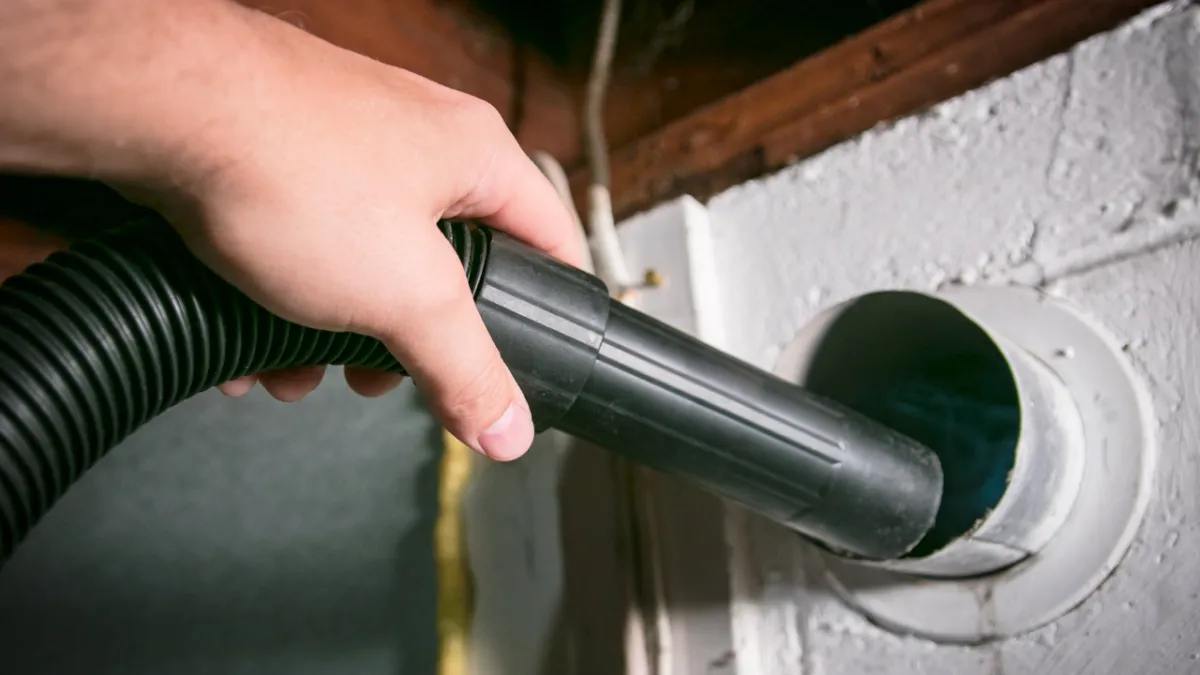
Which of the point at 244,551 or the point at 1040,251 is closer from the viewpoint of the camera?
the point at 1040,251

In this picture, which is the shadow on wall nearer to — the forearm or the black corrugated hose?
the black corrugated hose

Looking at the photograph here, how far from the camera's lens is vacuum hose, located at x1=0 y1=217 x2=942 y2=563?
35cm

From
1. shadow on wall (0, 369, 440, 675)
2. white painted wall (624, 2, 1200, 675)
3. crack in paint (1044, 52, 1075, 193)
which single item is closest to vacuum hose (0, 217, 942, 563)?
white painted wall (624, 2, 1200, 675)

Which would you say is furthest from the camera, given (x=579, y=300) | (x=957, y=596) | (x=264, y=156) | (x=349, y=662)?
(x=349, y=662)

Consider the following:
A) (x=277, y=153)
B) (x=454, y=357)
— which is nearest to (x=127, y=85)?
(x=277, y=153)

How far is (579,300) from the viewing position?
16.2 inches

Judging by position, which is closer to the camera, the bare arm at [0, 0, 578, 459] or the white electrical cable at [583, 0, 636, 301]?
the bare arm at [0, 0, 578, 459]

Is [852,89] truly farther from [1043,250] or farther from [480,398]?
[480,398]

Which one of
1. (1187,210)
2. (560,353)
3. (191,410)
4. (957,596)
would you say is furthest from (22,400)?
(1187,210)

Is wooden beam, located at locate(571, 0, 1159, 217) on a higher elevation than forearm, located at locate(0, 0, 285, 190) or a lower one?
higher

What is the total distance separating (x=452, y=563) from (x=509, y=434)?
0.39 meters

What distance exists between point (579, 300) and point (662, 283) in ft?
1.10

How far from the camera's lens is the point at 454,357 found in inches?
14.4

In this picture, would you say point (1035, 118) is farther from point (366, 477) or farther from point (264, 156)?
point (366, 477)
